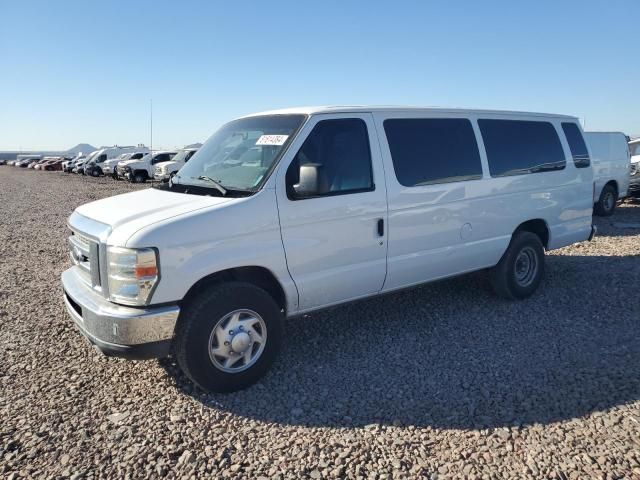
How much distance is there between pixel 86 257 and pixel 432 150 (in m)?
3.21

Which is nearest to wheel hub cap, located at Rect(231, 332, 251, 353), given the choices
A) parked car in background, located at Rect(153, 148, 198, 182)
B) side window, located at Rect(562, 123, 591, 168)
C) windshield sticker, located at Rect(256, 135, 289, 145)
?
windshield sticker, located at Rect(256, 135, 289, 145)

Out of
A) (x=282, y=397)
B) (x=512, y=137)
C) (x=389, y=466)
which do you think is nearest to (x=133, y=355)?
(x=282, y=397)

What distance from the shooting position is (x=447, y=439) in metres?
3.20

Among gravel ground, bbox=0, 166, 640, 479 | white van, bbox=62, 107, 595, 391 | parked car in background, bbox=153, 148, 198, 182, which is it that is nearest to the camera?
gravel ground, bbox=0, 166, 640, 479

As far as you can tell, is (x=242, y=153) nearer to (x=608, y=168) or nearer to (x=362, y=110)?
(x=362, y=110)

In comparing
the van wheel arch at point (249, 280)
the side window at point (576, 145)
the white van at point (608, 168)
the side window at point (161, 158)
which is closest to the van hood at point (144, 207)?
the van wheel arch at point (249, 280)

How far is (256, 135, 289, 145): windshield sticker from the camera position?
4.08m

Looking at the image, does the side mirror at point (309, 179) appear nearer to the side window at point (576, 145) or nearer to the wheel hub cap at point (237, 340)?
the wheel hub cap at point (237, 340)

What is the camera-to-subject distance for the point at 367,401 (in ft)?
12.0

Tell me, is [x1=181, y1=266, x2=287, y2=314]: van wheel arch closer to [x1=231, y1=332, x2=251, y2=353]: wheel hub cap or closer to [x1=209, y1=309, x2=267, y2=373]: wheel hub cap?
[x1=209, y1=309, x2=267, y2=373]: wheel hub cap

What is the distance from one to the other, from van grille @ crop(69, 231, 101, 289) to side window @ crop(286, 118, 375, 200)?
4.86 ft

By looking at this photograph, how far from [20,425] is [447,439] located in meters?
2.83

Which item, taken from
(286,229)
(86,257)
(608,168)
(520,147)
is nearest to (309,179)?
(286,229)

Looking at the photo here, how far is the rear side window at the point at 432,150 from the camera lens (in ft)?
15.0
